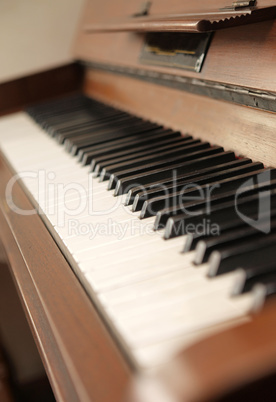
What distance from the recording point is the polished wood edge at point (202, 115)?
45.2 inches

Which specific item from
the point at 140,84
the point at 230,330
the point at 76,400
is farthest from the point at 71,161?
the point at 230,330

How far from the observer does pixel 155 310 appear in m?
0.72

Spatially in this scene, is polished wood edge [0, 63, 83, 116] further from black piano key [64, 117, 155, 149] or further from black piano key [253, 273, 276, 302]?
black piano key [253, 273, 276, 302]

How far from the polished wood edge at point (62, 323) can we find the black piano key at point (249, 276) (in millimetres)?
191

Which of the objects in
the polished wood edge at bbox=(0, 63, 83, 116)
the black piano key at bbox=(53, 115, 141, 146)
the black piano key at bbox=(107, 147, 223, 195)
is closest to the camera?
the black piano key at bbox=(107, 147, 223, 195)

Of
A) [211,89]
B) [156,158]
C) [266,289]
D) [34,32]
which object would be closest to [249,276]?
[266,289]

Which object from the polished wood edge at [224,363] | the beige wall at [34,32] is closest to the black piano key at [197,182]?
the polished wood edge at [224,363]

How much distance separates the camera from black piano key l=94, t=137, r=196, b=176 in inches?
54.9

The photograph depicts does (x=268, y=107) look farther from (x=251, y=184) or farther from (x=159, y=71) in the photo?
(x=159, y=71)

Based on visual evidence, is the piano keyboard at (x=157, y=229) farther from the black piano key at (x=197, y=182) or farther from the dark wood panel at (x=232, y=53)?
the dark wood panel at (x=232, y=53)

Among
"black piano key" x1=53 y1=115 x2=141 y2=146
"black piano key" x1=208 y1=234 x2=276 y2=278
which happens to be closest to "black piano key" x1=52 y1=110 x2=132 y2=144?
"black piano key" x1=53 y1=115 x2=141 y2=146

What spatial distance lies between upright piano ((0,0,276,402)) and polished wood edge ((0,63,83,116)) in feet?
1.99

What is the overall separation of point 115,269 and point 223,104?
65 centimetres

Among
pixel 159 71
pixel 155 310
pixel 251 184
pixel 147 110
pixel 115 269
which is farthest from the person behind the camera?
pixel 147 110
